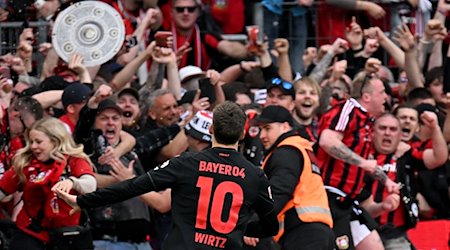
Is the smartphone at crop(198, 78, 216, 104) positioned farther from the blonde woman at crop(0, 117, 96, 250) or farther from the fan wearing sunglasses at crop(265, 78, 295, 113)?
the blonde woman at crop(0, 117, 96, 250)

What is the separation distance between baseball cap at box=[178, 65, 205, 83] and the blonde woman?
3.55 m

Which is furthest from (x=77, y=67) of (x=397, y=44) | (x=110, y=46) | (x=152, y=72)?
(x=397, y=44)

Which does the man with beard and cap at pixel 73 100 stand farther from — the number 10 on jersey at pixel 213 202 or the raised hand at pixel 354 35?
the raised hand at pixel 354 35

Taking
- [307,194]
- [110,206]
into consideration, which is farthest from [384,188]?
[110,206]

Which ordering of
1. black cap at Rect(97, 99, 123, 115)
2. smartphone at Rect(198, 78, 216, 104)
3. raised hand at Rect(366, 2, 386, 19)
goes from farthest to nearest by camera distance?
raised hand at Rect(366, 2, 386, 19) < smartphone at Rect(198, 78, 216, 104) < black cap at Rect(97, 99, 123, 115)

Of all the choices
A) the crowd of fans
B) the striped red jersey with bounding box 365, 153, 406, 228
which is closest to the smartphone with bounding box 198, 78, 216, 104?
the crowd of fans

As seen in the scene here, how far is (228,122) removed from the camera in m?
9.87

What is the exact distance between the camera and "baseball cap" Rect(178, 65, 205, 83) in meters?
15.4

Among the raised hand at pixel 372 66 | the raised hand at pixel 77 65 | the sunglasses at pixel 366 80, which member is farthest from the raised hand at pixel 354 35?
the raised hand at pixel 77 65

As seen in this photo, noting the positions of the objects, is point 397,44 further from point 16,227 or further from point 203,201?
point 203,201

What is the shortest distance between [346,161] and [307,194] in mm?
1356

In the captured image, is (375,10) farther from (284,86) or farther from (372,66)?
(284,86)

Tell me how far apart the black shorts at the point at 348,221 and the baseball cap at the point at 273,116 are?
1.21 metres

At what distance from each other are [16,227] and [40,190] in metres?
0.55
